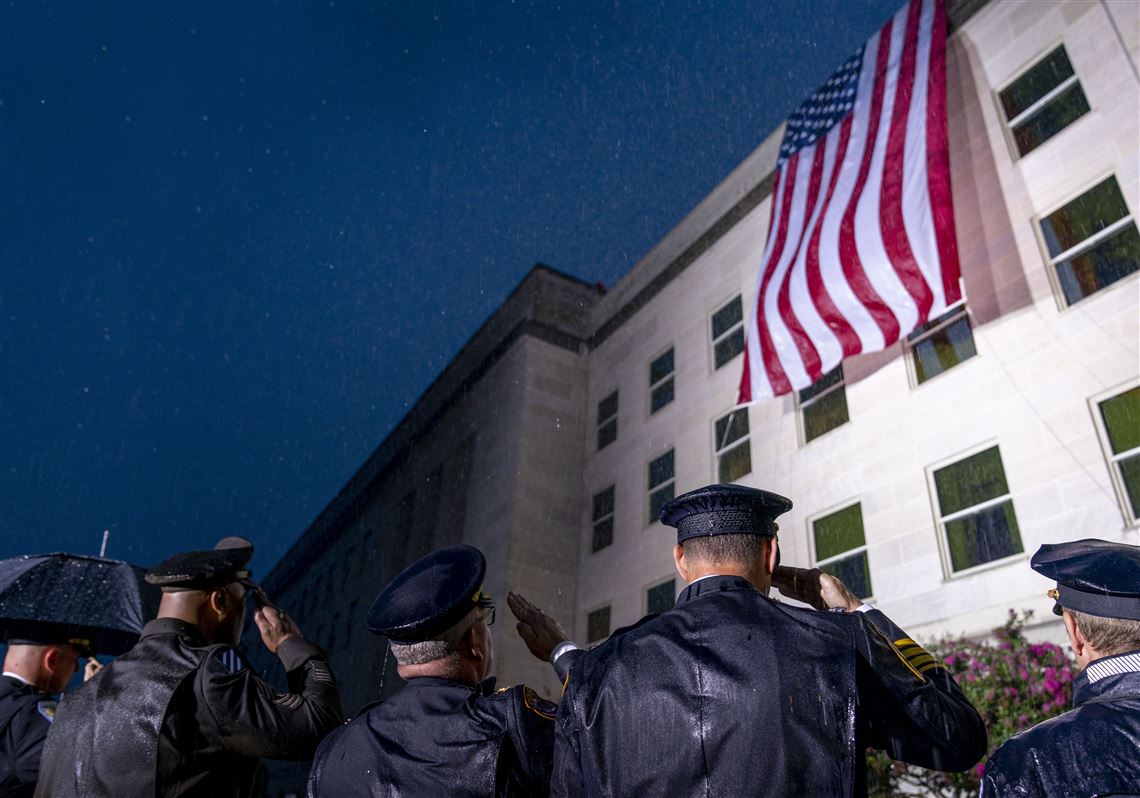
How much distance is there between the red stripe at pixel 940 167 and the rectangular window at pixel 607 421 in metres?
12.2

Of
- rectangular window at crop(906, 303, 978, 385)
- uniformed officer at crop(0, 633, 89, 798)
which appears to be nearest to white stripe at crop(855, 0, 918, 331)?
rectangular window at crop(906, 303, 978, 385)

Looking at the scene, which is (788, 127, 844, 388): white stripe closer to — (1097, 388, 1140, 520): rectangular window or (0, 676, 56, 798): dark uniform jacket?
(1097, 388, 1140, 520): rectangular window

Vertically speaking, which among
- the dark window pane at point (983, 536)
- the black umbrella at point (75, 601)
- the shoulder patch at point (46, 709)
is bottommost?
the shoulder patch at point (46, 709)

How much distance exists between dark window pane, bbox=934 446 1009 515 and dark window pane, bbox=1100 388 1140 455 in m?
1.45

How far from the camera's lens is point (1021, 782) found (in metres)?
2.01

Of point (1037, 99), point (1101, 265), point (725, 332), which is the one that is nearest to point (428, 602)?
point (1101, 265)

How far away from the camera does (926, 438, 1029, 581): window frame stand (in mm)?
10680

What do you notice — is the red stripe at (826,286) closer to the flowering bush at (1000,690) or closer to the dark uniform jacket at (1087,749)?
the flowering bush at (1000,690)

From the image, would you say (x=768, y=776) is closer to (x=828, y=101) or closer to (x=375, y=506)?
(x=828, y=101)

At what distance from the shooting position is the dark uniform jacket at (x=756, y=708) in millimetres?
1914

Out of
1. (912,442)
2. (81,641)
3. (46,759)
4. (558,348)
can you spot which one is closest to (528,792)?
(46,759)

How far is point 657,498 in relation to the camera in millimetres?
19062

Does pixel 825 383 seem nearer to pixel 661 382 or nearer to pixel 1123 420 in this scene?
pixel 1123 420

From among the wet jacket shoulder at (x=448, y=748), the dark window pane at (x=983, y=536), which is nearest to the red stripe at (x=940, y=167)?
the dark window pane at (x=983, y=536)
